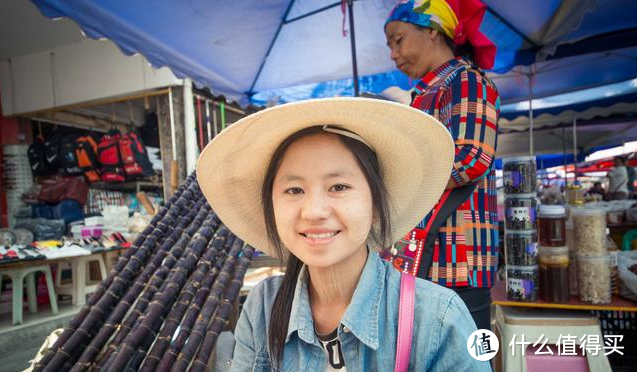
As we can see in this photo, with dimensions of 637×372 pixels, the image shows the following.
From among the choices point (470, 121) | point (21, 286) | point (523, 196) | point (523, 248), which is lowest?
point (21, 286)

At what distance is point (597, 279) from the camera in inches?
75.4

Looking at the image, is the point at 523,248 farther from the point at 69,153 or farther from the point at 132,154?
the point at 69,153

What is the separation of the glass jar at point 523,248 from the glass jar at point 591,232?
0.26 m

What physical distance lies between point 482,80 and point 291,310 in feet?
3.81

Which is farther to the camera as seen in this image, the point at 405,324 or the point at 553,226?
the point at 553,226

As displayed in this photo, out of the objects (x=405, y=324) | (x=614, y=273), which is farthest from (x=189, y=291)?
(x=614, y=273)

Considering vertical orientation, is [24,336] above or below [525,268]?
below

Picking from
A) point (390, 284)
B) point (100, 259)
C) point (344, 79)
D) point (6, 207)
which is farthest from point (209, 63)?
point (6, 207)

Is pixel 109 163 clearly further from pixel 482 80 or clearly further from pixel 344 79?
pixel 482 80

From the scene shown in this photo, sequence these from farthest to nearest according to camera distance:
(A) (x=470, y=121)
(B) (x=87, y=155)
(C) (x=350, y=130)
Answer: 1. (B) (x=87, y=155)
2. (A) (x=470, y=121)
3. (C) (x=350, y=130)

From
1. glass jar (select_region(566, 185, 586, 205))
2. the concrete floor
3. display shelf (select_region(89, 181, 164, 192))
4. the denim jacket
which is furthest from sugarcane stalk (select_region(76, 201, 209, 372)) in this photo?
display shelf (select_region(89, 181, 164, 192))

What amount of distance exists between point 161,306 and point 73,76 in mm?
6111

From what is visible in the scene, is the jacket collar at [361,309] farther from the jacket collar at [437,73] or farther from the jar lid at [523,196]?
the jar lid at [523,196]

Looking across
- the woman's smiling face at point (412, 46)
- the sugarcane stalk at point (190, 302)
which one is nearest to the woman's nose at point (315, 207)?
the woman's smiling face at point (412, 46)
